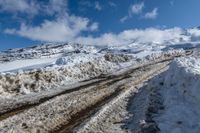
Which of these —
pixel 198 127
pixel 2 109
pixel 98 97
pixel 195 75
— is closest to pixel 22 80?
pixel 2 109

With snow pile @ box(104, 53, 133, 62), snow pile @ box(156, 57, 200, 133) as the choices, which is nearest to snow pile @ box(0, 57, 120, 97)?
snow pile @ box(104, 53, 133, 62)

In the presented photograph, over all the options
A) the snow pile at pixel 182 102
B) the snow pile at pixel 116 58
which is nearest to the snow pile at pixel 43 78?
the snow pile at pixel 116 58

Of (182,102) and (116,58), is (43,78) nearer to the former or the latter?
(116,58)

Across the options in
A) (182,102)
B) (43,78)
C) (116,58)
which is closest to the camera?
(182,102)

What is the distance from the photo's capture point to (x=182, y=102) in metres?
25.3

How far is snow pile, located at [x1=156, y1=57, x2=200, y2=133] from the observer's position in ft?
72.2

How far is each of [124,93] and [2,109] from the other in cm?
1368

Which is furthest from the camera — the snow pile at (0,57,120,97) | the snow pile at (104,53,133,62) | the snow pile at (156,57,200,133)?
the snow pile at (104,53,133,62)

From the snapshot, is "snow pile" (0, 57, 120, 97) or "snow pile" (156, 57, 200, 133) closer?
"snow pile" (156, 57, 200, 133)

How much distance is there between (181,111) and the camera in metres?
24.0

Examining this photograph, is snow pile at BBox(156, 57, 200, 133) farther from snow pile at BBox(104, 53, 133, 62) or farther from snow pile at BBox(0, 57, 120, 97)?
snow pile at BBox(104, 53, 133, 62)

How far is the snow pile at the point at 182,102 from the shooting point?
2202 centimetres

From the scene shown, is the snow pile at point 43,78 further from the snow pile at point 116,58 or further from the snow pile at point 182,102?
the snow pile at point 182,102

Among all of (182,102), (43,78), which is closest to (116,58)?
(43,78)
